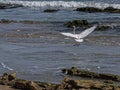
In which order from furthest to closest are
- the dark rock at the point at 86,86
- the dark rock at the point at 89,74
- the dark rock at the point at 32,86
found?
the dark rock at the point at 89,74, the dark rock at the point at 32,86, the dark rock at the point at 86,86

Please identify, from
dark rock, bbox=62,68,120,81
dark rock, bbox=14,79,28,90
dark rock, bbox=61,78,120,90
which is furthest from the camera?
dark rock, bbox=62,68,120,81

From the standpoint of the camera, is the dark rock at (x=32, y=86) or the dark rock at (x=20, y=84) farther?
the dark rock at (x=20, y=84)

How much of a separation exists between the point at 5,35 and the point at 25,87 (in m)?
12.0

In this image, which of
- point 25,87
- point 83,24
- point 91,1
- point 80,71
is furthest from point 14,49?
point 91,1

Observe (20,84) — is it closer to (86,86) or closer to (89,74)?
(86,86)

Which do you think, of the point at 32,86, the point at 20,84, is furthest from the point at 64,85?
the point at 20,84

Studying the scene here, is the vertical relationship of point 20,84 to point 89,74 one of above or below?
above

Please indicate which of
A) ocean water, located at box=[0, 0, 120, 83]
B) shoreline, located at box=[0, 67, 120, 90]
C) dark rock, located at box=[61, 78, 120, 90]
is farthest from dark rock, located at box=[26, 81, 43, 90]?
ocean water, located at box=[0, 0, 120, 83]

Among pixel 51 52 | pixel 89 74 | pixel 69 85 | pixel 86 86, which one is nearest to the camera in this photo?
pixel 86 86

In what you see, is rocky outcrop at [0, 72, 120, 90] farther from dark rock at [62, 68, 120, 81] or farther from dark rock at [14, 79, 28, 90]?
dark rock at [62, 68, 120, 81]

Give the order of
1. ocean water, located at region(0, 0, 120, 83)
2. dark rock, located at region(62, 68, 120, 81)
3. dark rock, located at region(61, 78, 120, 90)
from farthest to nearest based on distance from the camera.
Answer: ocean water, located at region(0, 0, 120, 83) → dark rock, located at region(62, 68, 120, 81) → dark rock, located at region(61, 78, 120, 90)

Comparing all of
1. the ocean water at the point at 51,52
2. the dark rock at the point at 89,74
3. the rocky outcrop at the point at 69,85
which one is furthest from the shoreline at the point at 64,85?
the ocean water at the point at 51,52

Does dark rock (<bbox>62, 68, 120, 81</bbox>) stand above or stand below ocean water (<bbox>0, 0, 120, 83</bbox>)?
above

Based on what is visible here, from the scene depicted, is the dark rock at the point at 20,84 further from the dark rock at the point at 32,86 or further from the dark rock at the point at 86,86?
the dark rock at the point at 86,86
